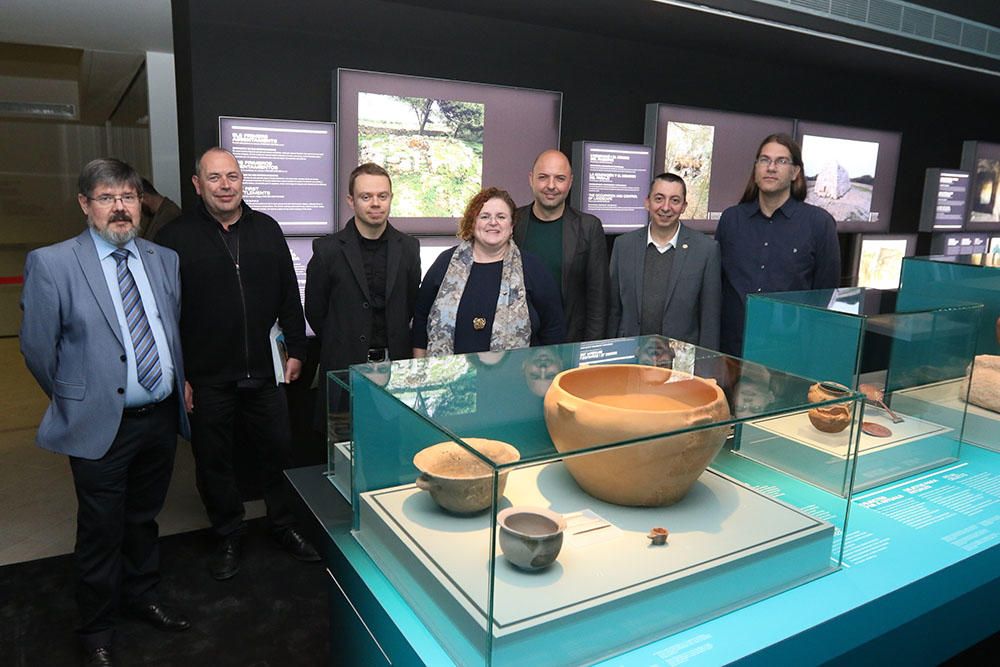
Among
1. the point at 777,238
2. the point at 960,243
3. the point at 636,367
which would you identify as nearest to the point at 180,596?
the point at 636,367

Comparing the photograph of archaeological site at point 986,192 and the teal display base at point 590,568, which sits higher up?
the photograph of archaeological site at point 986,192

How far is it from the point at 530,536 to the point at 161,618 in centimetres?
241

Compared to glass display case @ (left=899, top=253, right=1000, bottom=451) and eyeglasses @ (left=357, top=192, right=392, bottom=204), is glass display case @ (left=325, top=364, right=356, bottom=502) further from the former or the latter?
glass display case @ (left=899, top=253, right=1000, bottom=451)

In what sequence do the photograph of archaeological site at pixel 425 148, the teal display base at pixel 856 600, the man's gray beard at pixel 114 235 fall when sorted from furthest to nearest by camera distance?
the photograph of archaeological site at pixel 425 148, the man's gray beard at pixel 114 235, the teal display base at pixel 856 600

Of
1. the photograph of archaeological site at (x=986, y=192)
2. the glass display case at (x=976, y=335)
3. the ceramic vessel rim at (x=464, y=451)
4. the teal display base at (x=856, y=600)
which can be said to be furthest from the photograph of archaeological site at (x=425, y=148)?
the photograph of archaeological site at (x=986, y=192)

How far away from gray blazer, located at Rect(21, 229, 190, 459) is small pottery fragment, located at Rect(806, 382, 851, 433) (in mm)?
2254

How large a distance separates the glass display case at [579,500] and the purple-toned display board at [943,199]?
6.98m

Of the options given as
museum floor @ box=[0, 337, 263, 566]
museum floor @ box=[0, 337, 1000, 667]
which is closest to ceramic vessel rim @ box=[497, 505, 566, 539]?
museum floor @ box=[0, 337, 1000, 667]

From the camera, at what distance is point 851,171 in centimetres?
667

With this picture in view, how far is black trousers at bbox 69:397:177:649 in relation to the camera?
2652mm

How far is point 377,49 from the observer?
14.1 feet

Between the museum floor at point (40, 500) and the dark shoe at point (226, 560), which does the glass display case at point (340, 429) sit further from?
the museum floor at point (40, 500)

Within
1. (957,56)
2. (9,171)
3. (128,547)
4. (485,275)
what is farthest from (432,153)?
(9,171)

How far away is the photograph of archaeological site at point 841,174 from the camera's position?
20.9 feet
